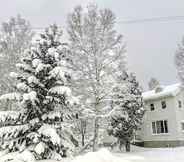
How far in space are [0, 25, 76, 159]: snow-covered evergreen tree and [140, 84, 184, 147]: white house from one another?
1589cm

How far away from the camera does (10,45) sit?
24516 millimetres

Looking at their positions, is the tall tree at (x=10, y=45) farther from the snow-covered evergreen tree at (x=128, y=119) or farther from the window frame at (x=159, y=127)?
the window frame at (x=159, y=127)

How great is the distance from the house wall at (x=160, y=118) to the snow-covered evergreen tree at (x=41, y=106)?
1586cm

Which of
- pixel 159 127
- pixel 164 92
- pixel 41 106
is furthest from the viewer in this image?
pixel 159 127

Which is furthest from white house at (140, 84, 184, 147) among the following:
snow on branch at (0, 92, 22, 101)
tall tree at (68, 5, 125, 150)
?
snow on branch at (0, 92, 22, 101)

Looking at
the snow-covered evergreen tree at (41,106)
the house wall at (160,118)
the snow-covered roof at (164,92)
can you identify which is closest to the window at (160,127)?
the house wall at (160,118)

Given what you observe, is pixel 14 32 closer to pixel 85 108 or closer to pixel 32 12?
pixel 32 12

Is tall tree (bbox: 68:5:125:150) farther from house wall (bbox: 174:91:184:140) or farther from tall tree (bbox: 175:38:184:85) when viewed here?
house wall (bbox: 174:91:184:140)

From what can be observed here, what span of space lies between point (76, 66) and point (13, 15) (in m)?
9.82

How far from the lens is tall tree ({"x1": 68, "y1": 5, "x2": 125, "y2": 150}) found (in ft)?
67.1

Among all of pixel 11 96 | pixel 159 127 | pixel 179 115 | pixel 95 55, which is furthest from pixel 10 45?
pixel 179 115

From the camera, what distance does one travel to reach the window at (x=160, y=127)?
97.4 ft

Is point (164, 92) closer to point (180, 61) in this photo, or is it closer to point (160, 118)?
point (160, 118)

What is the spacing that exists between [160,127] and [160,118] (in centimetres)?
98
